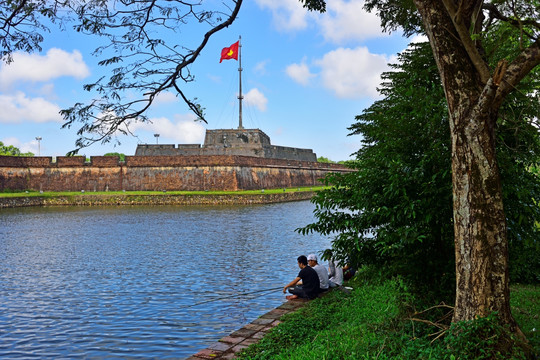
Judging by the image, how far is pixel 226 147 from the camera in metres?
40.1

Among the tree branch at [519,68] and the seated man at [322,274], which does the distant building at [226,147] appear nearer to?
the seated man at [322,274]

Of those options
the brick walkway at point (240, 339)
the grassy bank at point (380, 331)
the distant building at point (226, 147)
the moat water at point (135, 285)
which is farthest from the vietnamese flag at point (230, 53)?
the brick walkway at point (240, 339)

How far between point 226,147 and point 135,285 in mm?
31519

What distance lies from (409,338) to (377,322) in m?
0.72

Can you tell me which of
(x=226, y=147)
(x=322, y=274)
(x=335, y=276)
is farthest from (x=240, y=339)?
(x=226, y=147)

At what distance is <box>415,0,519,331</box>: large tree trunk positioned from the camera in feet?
11.9

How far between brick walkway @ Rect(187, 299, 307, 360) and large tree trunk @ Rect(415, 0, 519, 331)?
216cm

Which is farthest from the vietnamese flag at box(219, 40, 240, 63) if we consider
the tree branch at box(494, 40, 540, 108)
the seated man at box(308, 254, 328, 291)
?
the tree branch at box(494, 40, 540, 108)

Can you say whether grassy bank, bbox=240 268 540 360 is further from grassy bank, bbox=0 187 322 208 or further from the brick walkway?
grassy bank, bbox=0 187 322 208

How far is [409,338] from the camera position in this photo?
420 centimetres

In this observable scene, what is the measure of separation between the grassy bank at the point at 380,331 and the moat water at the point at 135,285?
1229mm

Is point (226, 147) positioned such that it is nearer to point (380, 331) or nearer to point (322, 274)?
point (322, 274)

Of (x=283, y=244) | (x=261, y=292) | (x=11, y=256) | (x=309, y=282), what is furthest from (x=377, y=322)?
(x=11, y=256)

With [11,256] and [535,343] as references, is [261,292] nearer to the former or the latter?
[535,343]
